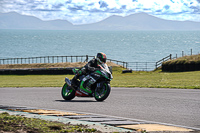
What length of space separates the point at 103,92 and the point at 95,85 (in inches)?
22.2

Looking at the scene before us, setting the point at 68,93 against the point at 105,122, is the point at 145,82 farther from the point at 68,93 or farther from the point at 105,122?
the point at 105,122

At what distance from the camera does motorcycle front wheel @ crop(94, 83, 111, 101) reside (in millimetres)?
12219

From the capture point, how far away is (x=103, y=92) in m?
12.4

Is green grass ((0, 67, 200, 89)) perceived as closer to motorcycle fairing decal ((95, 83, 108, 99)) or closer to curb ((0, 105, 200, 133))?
motorcycle fairing decal ((95, 83, 108, 99))

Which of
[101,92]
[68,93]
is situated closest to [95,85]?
[101,92]

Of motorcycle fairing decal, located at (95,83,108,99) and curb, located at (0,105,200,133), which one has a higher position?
motorcycle fairing decal, located at (95,83,108,99)

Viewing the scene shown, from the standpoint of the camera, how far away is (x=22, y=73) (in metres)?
41.1

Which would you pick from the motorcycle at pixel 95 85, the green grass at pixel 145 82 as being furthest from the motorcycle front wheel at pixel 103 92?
the green grass at pixel 145 82

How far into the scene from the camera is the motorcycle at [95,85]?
1227cm

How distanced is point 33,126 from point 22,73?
34.5 metres

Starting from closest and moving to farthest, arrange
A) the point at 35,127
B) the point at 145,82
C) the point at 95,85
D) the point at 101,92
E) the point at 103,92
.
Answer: the point at 35,127
the point at 103,92
the point at 101,92
the point at 95,85
the point at 145,82

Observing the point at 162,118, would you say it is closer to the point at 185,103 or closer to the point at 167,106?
the point at 167,106

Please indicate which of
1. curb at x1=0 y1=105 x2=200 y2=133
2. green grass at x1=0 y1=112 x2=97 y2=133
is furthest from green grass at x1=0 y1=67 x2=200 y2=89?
green grass at x1=0 y1=112 x2=97 y2=133

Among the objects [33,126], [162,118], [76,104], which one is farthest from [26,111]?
[162,118]
